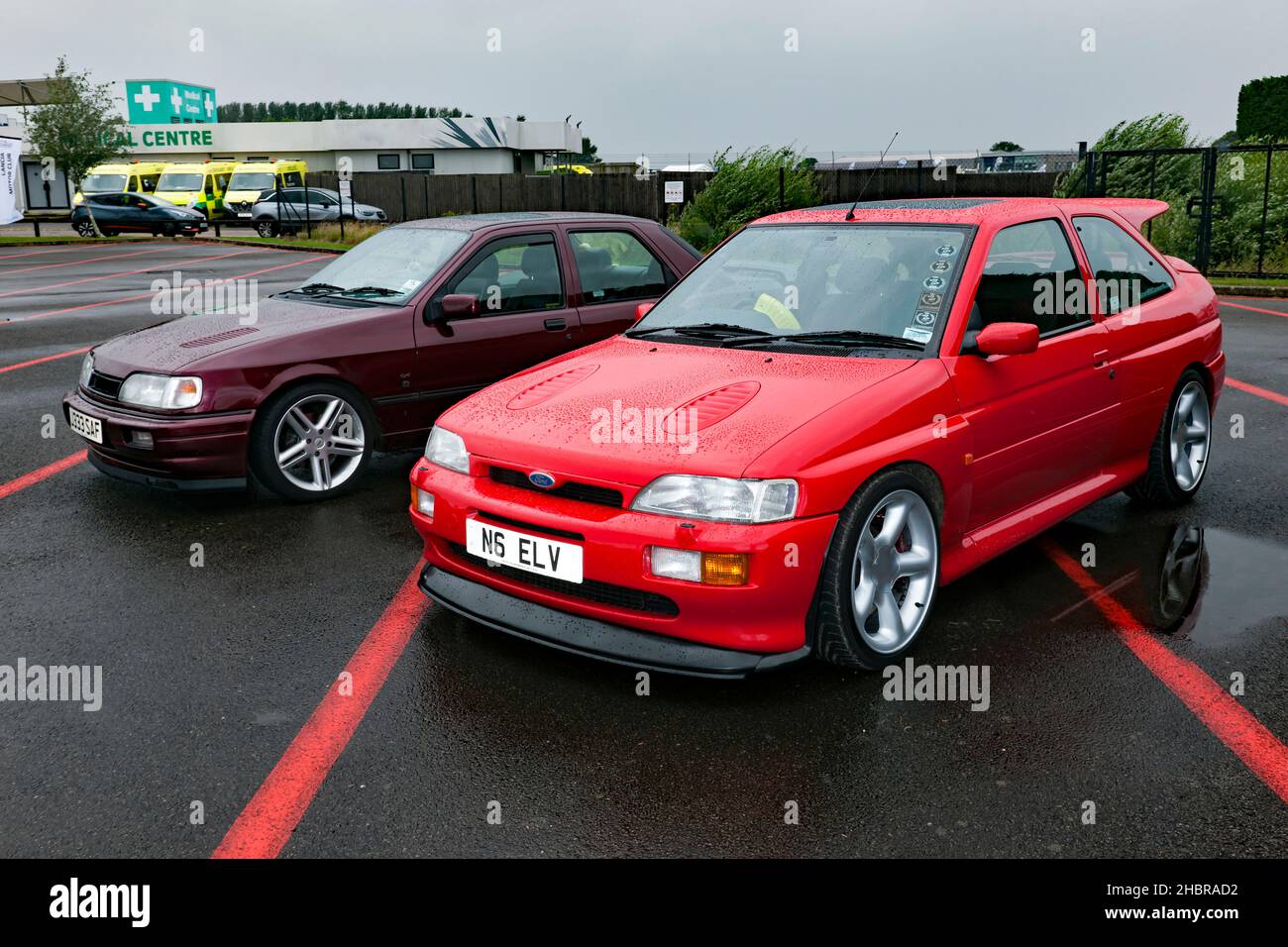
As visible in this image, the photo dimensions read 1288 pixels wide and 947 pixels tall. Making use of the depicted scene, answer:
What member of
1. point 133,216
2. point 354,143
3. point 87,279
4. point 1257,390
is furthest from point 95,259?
point 354,143

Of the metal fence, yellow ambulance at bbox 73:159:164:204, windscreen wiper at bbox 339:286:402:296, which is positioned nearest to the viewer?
windscreen wiper at bbox 339:286:402:296

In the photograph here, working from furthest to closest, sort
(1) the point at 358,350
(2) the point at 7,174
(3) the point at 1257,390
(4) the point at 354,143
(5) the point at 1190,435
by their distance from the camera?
(4) the point at 354,143 → (2) the point at 7,174 → (3) the point at 1257,390 → (1) the point at 358,350 → (5) the point at 1190,435

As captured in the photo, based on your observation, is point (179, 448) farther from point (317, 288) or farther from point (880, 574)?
point (880, 574)

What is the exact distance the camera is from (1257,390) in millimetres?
8523

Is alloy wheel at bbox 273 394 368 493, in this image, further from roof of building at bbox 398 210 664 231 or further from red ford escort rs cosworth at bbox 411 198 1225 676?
red ford escort rs cosworth at bbox 411 198 1225 676

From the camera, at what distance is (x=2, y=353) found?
11031 millimetres

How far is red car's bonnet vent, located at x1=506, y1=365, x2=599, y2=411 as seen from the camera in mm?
4098

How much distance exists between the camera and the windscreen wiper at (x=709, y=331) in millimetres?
4508

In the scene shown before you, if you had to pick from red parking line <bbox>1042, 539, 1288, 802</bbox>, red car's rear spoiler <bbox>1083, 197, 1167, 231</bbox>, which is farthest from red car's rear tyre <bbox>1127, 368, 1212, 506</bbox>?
red parking line <bbox>1042, 539, 1288, 802</bbox>

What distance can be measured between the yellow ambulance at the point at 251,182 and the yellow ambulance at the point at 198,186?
0.33m

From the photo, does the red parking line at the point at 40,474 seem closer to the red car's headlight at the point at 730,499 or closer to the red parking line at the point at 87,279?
the red car's headlight at the point at 730,499

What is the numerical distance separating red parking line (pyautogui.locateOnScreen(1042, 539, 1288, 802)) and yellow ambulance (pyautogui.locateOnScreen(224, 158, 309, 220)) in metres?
39.8

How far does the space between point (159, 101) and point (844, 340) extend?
76.9m

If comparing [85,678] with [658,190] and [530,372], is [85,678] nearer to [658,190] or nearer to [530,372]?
[530,372]
